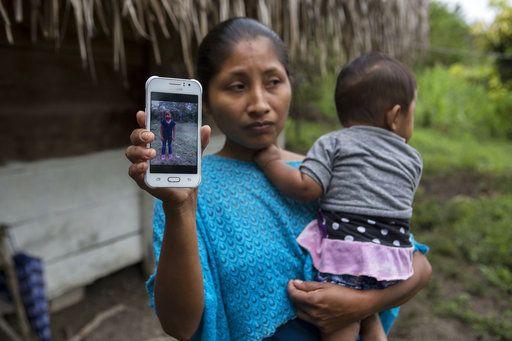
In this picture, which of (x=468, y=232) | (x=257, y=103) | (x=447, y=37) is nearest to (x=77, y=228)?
(x=257, y=103)

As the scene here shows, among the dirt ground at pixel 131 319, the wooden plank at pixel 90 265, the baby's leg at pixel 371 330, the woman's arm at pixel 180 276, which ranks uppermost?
the woman's arm at pixel 180 276

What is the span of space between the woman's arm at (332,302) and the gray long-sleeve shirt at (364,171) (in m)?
0.20

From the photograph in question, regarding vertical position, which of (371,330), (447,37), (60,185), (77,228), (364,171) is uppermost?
(364,171)

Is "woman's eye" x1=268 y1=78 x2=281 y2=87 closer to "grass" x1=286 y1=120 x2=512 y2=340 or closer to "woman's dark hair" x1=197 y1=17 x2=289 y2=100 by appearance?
"woman's dark hair" x1=197 y1=17 x2=289 y2=100

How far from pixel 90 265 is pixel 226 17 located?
6.15 feet

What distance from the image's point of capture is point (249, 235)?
3.63 feet

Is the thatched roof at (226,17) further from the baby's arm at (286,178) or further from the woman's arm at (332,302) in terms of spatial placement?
the woman's arm at (332,302)

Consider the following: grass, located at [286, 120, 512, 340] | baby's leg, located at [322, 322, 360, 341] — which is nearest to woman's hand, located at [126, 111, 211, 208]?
baby's leg, located at [322, 322, 360, 341]

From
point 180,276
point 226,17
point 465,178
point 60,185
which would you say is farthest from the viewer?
point 465,178

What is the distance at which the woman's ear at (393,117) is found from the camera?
1259 mm

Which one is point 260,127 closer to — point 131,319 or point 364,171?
point 364,171

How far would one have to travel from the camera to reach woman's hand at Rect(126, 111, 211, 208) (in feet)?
2.55

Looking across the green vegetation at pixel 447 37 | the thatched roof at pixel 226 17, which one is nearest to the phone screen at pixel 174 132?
the thatched roof at pixel 226 17

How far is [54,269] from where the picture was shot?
2924 mm
